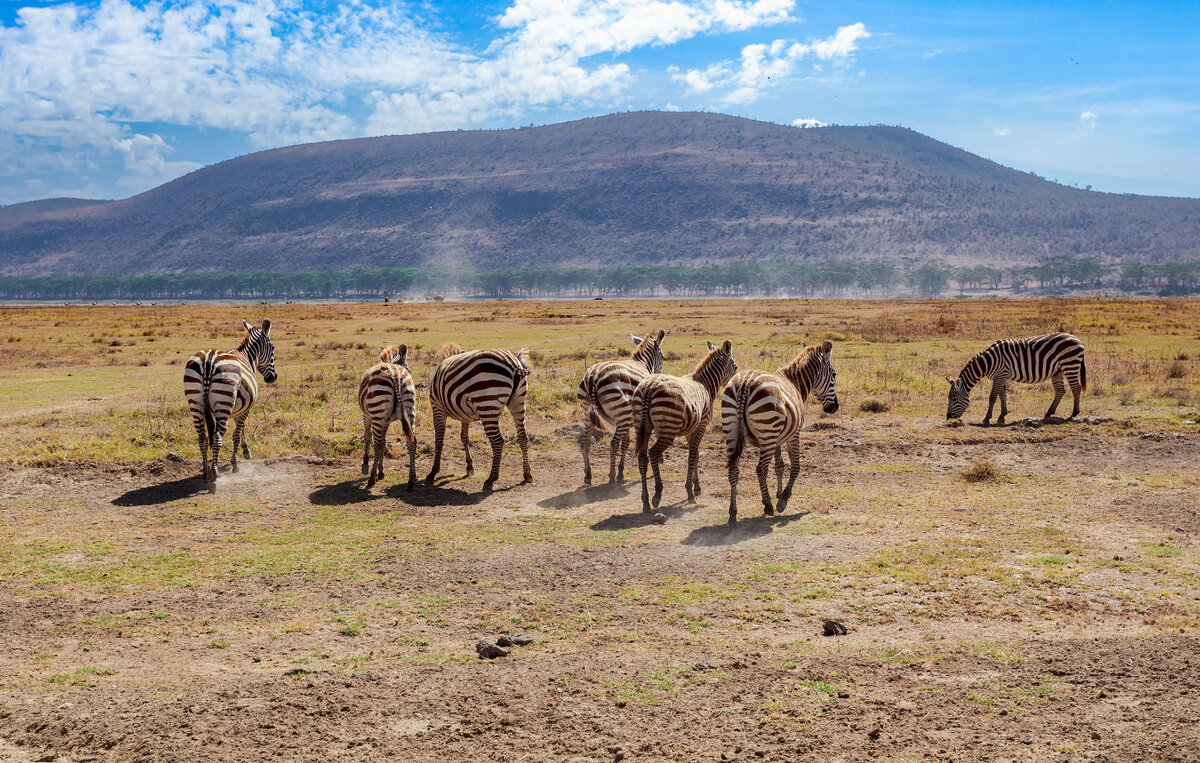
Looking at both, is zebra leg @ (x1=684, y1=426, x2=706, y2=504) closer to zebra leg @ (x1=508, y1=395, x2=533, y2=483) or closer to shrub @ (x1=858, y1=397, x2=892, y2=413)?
zebra leg @ (x1=508, y1=395, x2=533, y2=483)

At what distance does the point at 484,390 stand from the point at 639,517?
11.8ft

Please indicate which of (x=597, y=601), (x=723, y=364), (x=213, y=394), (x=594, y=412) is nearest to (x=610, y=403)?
(x=594, y=412)

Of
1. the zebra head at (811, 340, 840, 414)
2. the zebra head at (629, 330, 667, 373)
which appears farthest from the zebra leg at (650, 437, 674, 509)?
the zebra head at (629, 330, 667, 373)

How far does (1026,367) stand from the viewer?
21859 millimetres

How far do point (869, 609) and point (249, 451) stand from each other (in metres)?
12.1

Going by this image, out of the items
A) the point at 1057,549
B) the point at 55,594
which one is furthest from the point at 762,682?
the point at 55,594

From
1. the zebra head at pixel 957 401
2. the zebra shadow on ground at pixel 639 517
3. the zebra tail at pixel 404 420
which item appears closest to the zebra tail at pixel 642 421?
the zebra shadow on ground at pixel 639 517

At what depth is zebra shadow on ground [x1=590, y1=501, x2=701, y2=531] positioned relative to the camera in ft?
40.9

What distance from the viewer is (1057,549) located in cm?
1090

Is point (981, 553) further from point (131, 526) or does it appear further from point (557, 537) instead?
point (131, 526)

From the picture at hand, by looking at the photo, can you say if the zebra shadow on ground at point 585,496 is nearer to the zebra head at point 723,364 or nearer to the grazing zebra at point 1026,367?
the zebra head at point 723,364

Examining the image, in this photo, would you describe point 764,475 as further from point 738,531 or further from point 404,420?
point 404,420

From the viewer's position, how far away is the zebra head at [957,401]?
21203 mm

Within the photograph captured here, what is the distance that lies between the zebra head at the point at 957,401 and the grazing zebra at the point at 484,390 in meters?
11.4
